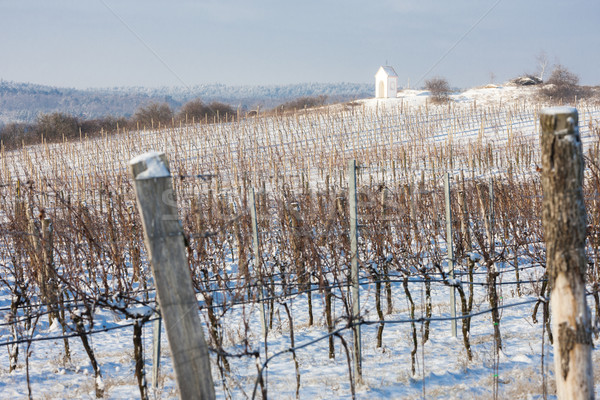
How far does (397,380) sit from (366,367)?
43 cm

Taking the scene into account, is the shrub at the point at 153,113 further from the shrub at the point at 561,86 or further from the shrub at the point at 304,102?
the shrub at the point at 561,86

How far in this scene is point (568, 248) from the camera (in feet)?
6.72

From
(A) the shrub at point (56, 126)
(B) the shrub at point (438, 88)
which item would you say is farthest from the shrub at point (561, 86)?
(A) the shrub at point (56, 126)

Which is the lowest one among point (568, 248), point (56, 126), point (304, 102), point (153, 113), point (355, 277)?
point (355, 277)

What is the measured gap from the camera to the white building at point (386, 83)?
35.1 meters

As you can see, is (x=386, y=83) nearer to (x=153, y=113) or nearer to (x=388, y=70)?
(x=388, y=70)

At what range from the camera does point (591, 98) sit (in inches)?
1257

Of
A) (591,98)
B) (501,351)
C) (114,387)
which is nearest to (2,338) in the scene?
(114,387)

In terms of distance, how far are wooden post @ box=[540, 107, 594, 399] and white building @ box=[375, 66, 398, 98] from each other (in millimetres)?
34515

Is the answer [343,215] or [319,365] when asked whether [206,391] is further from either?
[343,215]

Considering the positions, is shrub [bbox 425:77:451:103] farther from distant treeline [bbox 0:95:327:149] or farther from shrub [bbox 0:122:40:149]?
shrub [bbox 0:122:40:149]

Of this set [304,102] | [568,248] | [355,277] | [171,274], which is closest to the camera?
[171,274]

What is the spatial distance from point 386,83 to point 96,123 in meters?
20.8

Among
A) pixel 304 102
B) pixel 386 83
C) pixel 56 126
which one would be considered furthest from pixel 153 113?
pixel 386 83
